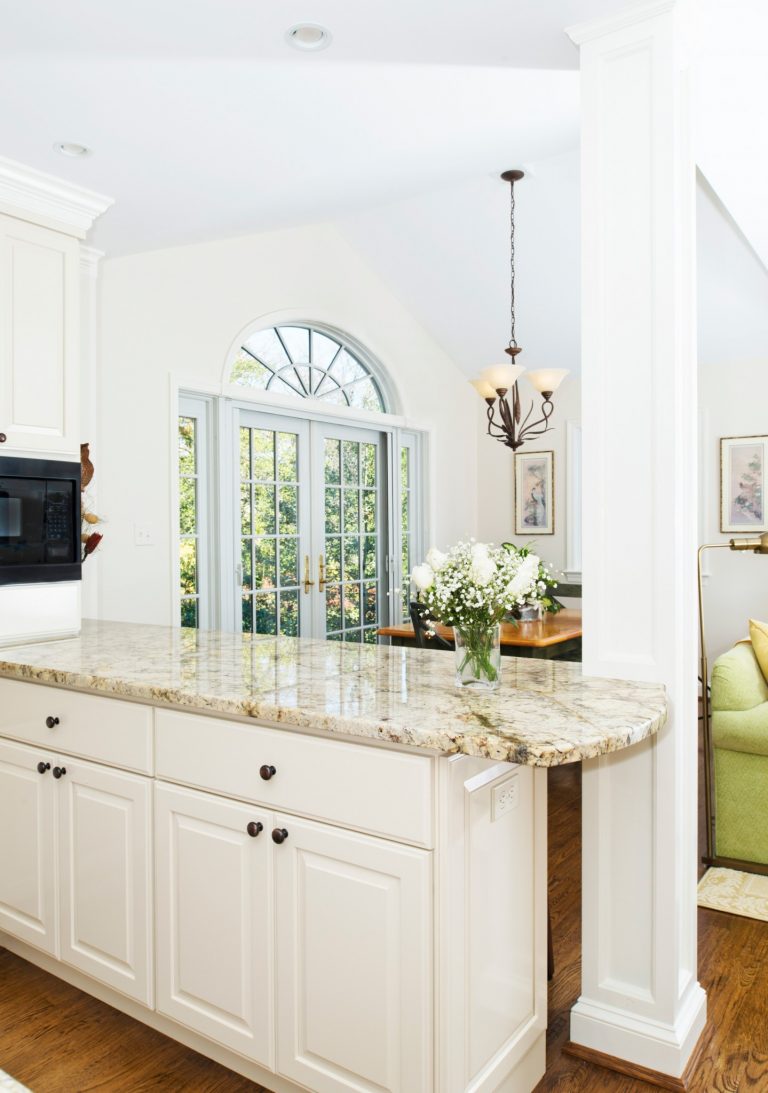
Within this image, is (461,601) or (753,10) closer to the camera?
(461,601)

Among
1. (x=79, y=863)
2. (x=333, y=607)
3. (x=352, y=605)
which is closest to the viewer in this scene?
(x=79, y=863)

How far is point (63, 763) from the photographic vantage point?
7.14ft

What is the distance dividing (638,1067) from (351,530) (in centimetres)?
403

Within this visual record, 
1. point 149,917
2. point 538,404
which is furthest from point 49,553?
point 538,404

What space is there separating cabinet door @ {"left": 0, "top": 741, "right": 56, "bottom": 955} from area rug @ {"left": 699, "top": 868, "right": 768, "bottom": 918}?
212 cm

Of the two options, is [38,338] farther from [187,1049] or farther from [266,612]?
[266,612]

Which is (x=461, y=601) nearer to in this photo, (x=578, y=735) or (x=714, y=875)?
(x=578, y=735)

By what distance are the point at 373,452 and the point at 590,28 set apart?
3972 millimetres

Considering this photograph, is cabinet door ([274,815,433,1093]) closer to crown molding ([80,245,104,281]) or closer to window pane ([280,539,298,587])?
crown molding ([80,245,104,281])

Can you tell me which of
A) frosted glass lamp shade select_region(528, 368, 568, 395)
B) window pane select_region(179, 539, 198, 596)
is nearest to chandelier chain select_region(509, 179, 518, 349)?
frosted glass lamp shade select_region(528, 368, 568, 395)

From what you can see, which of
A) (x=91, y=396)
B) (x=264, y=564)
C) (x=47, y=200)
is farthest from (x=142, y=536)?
(x=47, y=200)

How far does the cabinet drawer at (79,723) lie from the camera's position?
6.54 feet

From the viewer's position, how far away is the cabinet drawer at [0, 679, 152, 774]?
1994mm

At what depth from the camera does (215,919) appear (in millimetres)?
1847
